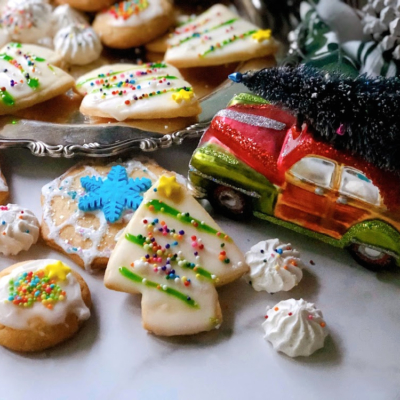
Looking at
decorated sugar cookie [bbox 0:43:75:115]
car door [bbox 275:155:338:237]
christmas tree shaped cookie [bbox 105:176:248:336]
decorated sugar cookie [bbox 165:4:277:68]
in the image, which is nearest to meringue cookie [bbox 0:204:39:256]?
christmas tree shaped cookie [bbox 105:176:248:336]

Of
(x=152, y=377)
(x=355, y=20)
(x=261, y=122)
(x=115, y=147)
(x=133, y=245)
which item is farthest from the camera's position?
(x=355, y=20)

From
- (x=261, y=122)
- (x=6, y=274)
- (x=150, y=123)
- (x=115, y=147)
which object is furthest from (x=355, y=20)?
(x=6, y=274)

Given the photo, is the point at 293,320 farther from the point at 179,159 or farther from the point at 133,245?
the point at 179,159

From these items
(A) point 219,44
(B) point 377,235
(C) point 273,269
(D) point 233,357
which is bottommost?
(D) point 233,357

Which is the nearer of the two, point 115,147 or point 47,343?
point 47,343

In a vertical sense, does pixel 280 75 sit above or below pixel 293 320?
above

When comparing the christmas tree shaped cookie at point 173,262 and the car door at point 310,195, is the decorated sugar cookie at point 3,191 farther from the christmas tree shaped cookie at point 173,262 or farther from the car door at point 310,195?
the car door at point 310,195

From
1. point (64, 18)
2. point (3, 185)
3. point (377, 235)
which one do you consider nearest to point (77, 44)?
point (64, 18)

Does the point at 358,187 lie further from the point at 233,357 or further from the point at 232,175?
the point at 233,357

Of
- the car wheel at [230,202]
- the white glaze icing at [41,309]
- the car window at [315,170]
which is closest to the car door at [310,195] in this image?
the car window at [315,170]
